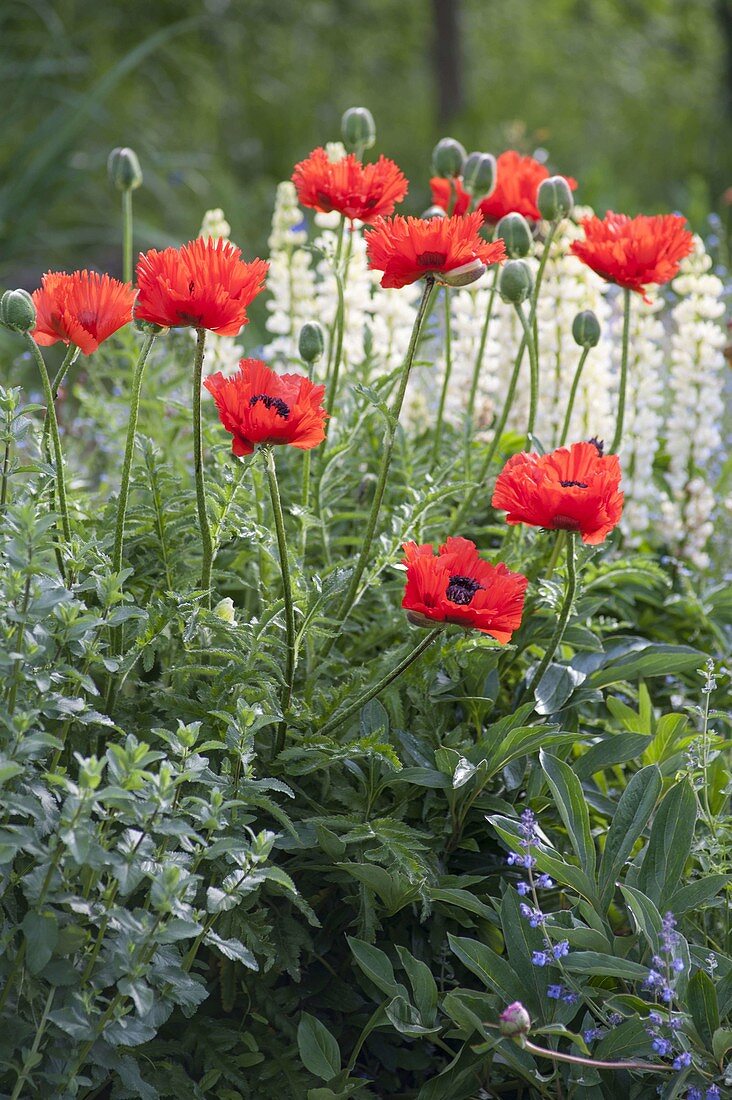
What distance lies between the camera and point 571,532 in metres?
1.38

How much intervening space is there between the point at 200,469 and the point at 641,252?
73cm

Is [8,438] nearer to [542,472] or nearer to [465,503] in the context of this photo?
[542,472]

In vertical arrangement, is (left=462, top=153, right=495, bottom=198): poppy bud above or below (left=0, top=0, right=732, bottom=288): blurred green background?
below

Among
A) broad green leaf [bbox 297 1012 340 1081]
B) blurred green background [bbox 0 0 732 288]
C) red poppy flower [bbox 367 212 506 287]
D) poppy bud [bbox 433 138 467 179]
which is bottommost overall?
broad green leaf [bbox 297 1012 340 1081]

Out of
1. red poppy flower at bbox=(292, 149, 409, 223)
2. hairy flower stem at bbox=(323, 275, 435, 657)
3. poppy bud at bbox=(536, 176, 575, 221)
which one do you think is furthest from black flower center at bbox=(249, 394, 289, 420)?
poppy bud at bbox=(536, 176, 575, 221)

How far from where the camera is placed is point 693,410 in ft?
7.90

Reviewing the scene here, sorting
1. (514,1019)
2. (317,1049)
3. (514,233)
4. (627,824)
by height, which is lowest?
(317,1049)

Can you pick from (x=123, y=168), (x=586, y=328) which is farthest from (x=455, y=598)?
(x=123, y=168)

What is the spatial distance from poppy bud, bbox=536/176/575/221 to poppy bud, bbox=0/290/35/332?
0.82 meters

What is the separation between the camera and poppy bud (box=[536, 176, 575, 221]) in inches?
71.6

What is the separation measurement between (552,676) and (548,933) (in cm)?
45

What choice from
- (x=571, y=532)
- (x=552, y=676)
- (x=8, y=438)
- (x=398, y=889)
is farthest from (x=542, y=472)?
(x=8, y=438)

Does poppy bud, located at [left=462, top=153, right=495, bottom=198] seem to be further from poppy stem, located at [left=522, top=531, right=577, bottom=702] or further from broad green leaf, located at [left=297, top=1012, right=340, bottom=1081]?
broad green leaf, located at [left=297, top=1012, right=340, bottom=1081]

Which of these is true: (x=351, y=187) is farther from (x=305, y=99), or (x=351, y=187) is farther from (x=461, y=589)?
(x=305, y=99)
